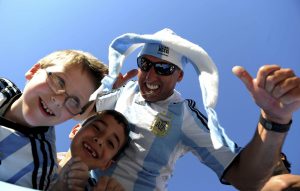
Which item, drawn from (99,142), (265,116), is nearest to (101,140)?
(99,142)

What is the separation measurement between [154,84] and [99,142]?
30 centimetres

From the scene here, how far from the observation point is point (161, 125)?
1164mm

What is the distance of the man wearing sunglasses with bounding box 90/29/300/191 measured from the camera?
93 centimetres

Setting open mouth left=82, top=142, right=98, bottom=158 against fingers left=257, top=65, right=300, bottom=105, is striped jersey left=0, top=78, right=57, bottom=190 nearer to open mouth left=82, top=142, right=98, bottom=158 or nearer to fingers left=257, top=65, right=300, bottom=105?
open mouth left=82, top=142, right=98, bottom=158

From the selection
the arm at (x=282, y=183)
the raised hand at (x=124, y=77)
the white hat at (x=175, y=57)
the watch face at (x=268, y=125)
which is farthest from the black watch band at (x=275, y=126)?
the raised hand at (x=124, y=77)

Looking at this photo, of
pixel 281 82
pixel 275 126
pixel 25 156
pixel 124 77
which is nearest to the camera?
pixel 281 82

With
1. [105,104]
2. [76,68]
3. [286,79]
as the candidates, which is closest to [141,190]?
[105,104]

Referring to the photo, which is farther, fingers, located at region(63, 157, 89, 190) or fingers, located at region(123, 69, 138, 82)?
fingers, located at region(123, 69, 138, 82)

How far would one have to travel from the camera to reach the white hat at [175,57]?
886mm

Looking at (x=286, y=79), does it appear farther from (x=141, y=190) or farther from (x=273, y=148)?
(x=141, y=190)

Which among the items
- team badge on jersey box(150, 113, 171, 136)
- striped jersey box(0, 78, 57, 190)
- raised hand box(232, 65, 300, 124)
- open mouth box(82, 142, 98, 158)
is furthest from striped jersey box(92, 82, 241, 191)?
raised hand box(232, 65, 300, 124)

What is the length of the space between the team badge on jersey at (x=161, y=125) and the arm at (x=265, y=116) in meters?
0.26

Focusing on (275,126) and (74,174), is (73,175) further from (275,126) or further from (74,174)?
(275,126)

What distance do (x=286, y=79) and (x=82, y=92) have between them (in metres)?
0.65
